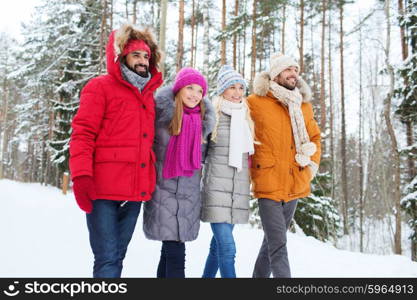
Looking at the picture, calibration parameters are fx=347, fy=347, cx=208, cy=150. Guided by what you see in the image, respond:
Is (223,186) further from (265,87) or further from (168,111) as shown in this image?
(265,87)

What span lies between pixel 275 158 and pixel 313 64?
20068 mm

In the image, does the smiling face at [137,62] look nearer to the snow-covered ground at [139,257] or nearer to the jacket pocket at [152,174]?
the jacket pocket at [152,174]

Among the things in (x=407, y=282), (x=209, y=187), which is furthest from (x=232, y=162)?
(x=407, y=282)

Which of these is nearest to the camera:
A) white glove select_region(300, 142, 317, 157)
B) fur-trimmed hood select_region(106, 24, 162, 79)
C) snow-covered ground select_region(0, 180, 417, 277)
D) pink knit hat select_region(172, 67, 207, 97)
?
fur-trimmed hood select_region(106, 24, 162, 79)

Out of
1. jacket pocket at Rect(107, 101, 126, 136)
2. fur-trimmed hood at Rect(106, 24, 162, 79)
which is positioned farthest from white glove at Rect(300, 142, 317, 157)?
jacket pocket at Rect(107, 101, 126, 136)

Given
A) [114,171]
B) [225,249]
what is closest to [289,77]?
[225,249]

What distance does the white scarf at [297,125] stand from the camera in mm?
3303

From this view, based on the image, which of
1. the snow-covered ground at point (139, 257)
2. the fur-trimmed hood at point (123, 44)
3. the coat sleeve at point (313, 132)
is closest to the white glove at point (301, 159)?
the coat sleeve at point (313, 132)

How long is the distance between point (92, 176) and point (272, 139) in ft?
5.46

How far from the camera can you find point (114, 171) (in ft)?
8.42

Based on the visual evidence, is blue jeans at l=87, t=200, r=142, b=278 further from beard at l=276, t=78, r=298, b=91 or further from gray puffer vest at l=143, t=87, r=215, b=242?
beard at l=276, t=78, r=298, b=91

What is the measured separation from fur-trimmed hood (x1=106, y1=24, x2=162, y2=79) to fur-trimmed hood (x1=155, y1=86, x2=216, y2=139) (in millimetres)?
219

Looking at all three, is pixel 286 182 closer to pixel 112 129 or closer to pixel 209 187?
pixel 209 187

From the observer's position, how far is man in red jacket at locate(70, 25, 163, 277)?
97.0 inches
